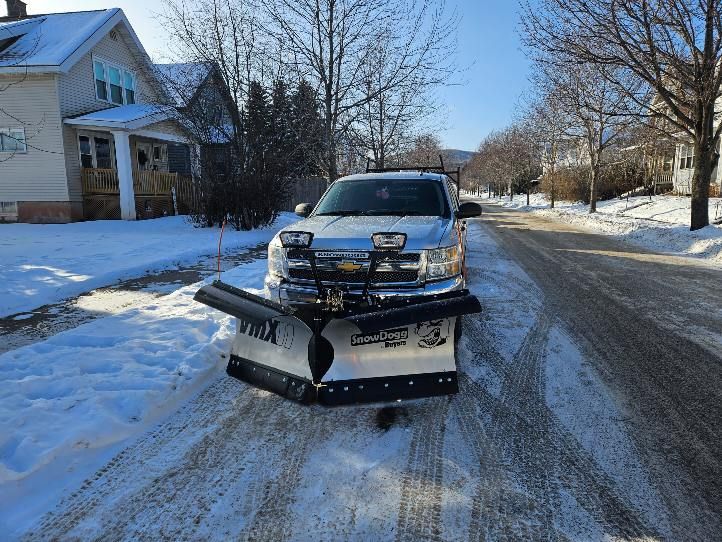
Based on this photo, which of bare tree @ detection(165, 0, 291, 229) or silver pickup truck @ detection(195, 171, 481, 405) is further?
bare tree @ detection(165, 0, 291, 229)

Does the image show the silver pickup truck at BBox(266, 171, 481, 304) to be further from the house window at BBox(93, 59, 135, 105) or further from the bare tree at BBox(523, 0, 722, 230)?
the house window at BBox(93, 59, 135, 105)

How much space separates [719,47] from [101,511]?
16352 mm

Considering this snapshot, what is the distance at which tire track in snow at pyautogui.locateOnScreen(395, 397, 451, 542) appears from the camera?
2369mm

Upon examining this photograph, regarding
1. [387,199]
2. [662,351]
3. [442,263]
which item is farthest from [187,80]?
[662,351]

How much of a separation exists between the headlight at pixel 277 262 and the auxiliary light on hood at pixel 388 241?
0.89 meters

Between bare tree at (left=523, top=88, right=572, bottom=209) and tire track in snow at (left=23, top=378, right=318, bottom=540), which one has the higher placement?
bare tree at (left=523, top=88, right=572, bottom=209)

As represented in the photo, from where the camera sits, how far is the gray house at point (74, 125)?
1800cm

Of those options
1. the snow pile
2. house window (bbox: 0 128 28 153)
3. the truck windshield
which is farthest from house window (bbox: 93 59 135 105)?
the truck windshield

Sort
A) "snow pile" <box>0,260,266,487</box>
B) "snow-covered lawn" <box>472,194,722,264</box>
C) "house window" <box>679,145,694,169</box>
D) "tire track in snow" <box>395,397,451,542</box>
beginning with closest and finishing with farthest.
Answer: "tire track in snow" <box>395,397,451,542</box> < "snow pile" <box>0,260,266,487</box> < "snow-covered lawn" <box>472,194,722,264</box> < "house window" <box>679,145,694,169</box>

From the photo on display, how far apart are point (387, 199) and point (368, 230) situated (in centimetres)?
142

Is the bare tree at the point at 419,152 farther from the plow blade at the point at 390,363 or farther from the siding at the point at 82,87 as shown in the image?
the plow blade at the point at 390,363

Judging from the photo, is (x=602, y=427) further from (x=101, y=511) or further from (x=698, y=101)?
(x=698, y=101)

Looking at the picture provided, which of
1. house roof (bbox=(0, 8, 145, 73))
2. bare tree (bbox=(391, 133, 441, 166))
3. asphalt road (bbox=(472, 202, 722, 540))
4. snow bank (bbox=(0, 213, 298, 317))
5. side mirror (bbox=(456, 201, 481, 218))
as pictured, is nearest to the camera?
asphalt road (bbox=(472, 202, 722, 540))

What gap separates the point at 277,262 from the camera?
4.30m
